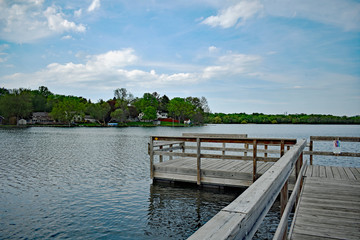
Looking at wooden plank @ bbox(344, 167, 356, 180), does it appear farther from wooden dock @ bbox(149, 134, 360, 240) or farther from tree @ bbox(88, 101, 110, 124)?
tree @ bbox(88, 101, 110, 124)

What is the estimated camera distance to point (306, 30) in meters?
44.0

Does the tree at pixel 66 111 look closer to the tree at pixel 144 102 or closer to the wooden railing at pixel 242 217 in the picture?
the tree at pixel 144 102

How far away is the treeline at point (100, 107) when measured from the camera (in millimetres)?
99562

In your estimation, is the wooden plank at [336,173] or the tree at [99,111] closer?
the wooden plank at [336,173]

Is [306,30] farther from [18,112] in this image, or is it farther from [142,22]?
[18,112]

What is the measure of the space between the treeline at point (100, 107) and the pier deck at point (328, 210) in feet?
361

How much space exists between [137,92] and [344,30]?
116601 mm

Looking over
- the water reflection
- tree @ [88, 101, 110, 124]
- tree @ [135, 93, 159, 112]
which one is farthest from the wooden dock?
tree @ [135, 93, 159, 112]

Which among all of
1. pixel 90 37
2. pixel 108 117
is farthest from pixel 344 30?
pixel 108 117

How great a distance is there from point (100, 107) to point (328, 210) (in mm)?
115134

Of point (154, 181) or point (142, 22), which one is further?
point (142, 22)

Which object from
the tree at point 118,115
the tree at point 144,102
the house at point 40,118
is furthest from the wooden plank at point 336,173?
the tree at point 144,102

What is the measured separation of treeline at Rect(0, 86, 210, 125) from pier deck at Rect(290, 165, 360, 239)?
110 meters

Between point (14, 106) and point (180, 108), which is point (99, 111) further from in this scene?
point (180, 108)
